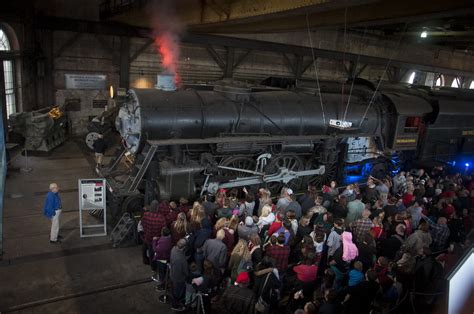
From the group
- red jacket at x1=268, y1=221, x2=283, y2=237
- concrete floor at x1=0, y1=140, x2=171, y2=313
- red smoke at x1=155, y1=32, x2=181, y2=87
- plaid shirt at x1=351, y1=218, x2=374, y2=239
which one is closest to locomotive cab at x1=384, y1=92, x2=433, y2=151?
plaid shirt at x1=351, y1=218, x2=374, y2=239

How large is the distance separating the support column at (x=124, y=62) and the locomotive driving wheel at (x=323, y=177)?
977 cm

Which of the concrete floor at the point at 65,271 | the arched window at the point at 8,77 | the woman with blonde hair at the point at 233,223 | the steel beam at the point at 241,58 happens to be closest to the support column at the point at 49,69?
the arched window at the point at 8,77

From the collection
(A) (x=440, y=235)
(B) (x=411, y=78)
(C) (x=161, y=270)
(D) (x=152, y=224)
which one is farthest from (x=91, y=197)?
(B) (x=411, y=78)

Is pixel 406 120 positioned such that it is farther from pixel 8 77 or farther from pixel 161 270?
pixel 8 77

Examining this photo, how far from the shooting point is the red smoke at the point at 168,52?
648 inches

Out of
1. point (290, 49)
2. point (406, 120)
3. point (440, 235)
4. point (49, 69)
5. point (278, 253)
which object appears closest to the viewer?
point (278, 253)

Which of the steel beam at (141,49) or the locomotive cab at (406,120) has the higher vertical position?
the steel beam at (141,49)

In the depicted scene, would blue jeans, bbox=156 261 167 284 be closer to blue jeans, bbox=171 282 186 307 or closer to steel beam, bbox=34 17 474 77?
blue jeans, bbox=171 282 186 307

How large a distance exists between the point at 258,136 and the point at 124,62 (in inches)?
375

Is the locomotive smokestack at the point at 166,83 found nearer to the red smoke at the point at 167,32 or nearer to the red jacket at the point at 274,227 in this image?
the red smoke at the point at 167,32

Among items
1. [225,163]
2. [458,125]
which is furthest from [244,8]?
[458,125]

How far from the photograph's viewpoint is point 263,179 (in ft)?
31.6

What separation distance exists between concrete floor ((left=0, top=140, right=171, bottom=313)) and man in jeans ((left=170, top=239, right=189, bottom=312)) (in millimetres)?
266

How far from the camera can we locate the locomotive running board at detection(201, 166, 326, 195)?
891cm
